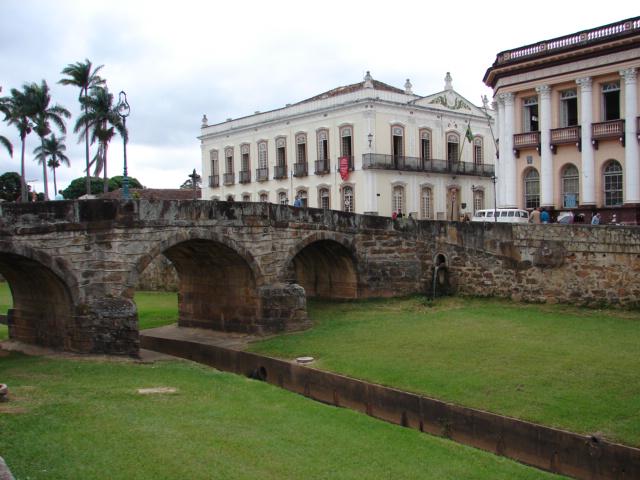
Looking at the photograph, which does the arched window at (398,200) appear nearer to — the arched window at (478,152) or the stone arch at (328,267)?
the arched window at (478,152)

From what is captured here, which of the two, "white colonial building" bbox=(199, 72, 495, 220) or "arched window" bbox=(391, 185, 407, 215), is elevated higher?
"white colonial building" bbox=(199, 72, 495, 220)

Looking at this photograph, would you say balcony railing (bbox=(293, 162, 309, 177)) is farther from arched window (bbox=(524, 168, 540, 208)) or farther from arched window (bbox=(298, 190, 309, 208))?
arched window (bbox=(524, 168, 540, 208))

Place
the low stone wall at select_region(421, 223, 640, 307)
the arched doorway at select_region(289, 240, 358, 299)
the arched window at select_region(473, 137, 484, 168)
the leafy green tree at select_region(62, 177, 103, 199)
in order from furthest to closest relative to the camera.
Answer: the leafy green tree at select_region(62, 177, 103, 199)
the arched window at select_region(473, 137, 484, 168)
the arched doorway at select_region(289, 240, 358, 299)
the low stone wall at select_region(421, 223, 640, 307)

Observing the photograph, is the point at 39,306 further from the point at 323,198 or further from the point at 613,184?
the point at 323,198

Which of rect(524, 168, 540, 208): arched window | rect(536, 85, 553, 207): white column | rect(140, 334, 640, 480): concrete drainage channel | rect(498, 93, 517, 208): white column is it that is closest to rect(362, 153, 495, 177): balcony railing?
rect(498, 93, 517, 208): white column

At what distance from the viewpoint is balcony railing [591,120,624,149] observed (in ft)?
95.8

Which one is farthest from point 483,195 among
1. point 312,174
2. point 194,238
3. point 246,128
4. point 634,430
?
point 634,430

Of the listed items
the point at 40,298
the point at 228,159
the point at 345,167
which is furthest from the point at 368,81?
the point at 40,298

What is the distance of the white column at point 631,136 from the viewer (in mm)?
28562

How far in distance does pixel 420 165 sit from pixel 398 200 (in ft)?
8.77

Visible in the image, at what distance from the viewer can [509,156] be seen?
109 feet

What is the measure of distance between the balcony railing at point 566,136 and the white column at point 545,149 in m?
0.22


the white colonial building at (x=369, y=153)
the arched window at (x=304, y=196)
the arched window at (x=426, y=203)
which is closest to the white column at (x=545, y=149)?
the white colonial building at (x=369, y=153)

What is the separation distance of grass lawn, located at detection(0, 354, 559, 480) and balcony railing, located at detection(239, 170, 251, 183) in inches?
1357
